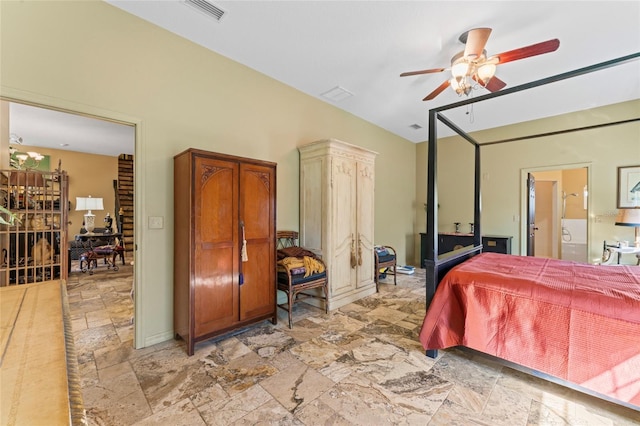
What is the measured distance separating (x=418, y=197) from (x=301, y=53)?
4589mm

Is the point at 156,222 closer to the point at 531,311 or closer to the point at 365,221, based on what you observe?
the point at 365,221

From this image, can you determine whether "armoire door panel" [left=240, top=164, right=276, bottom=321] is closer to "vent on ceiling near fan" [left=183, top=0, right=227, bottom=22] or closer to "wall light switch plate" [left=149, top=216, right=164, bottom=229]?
"wall light switch plate" [left=149, top=216, right=164, bottom=229]

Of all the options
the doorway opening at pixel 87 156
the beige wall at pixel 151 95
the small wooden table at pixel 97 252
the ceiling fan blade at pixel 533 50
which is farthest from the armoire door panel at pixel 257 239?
the small wooden table at pixel 97 252

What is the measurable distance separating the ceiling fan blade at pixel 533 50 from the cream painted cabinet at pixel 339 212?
1.88 meters

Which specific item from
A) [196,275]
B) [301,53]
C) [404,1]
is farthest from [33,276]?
[404,1]

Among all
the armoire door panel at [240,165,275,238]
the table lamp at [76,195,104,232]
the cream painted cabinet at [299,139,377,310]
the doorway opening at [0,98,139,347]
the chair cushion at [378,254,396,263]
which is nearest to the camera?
the armoire door panel at [240,165,275,238]

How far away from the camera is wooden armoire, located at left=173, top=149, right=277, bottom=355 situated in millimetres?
2406

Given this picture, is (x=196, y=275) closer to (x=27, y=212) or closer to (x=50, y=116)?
(x=27, y=212)

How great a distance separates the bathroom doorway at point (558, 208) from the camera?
19.4ft

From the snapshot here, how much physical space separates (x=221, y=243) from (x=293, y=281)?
3.11 ft

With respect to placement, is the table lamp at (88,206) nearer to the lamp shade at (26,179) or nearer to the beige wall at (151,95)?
the lamp shade at (26,179)

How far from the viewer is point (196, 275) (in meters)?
2.41

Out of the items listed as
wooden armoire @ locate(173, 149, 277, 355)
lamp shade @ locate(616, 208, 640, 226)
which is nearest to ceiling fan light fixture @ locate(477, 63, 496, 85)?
wooden armoire @ locate(173, 149, 277, 355)

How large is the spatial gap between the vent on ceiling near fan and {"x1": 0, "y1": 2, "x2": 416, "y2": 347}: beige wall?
51 cm
